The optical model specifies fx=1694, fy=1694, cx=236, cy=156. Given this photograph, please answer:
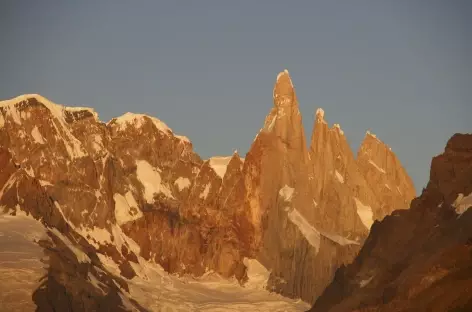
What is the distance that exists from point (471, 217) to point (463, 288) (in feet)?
113

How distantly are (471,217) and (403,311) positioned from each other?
24.2 metres

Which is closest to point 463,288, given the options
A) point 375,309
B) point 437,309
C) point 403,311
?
point 437,309

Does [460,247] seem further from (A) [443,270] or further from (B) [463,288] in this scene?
(B) [463,288]

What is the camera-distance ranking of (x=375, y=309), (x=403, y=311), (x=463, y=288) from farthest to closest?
(x=375, y=309)
(x=403, y=311)
(x=463, y=288)

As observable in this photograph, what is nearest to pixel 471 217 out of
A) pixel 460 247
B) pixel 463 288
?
pixel 460 247

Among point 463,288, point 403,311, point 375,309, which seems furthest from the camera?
point 375,309

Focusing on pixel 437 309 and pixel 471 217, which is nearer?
pixel 437 309

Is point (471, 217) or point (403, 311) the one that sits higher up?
point (471, 217)

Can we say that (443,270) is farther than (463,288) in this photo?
Yes

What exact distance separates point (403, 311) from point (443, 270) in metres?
7.42

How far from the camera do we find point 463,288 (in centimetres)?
16625

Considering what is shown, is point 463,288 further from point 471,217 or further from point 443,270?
point 471,217

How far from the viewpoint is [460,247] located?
186 meters

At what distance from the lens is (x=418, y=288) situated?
186000 millimetres
